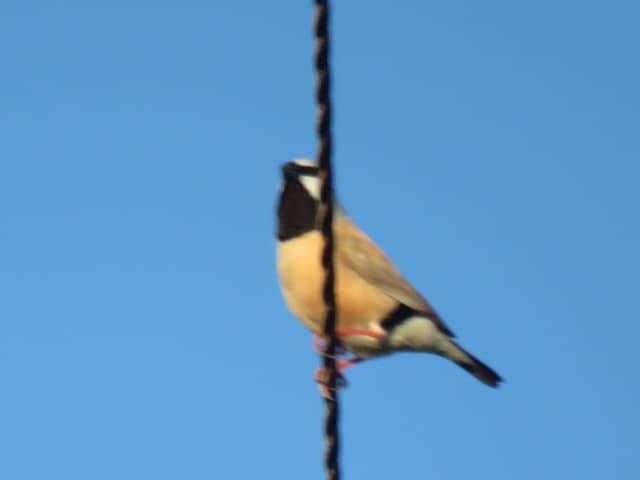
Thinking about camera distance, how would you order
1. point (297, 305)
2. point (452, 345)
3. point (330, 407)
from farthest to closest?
1. point (452, 345)
2. point (297, 305)
3. point (330, 407)

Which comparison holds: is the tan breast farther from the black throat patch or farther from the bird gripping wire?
the bird gripping wire

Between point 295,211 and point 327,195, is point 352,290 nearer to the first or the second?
point 295,211

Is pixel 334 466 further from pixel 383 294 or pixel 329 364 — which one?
pixel 383 294

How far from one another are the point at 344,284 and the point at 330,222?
283 cm

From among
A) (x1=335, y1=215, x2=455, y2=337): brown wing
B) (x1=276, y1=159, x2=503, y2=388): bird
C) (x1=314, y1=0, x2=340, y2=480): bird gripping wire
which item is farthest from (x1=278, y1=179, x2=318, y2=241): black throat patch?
(x1=314, y1=0, x2=340, y2=480): bird gripping wire

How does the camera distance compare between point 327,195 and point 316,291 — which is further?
point 316,291

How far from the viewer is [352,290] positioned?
7000 millimetres

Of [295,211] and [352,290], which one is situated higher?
[295,211]

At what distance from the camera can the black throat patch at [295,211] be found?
711cm

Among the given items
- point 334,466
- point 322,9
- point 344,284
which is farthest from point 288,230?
point 322,9

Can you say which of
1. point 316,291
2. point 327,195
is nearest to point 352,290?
point 316,291

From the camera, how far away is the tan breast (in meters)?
6.75

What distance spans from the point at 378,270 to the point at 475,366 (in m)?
0.71

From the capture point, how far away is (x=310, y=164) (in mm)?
7531
